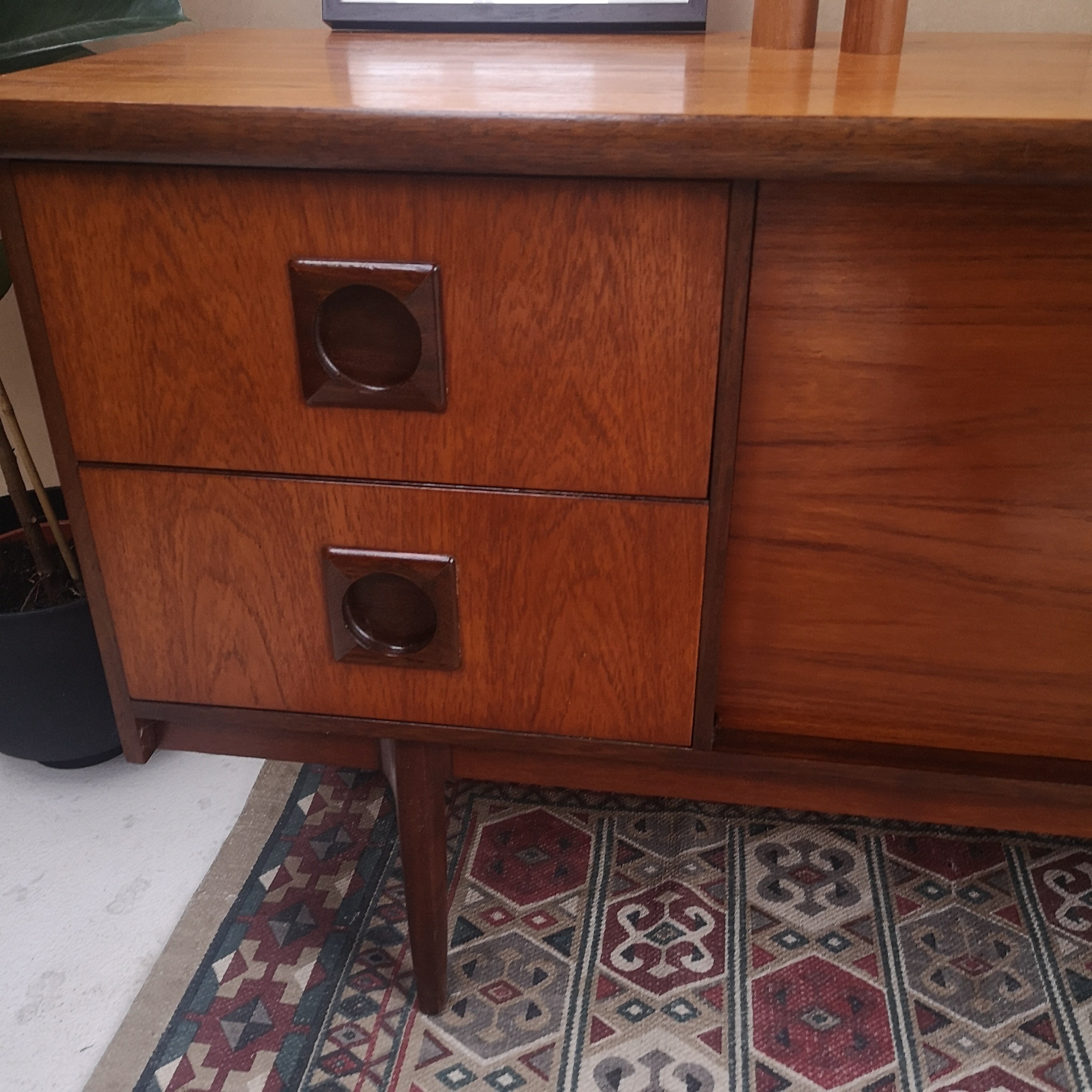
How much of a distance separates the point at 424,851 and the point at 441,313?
0.37 metres

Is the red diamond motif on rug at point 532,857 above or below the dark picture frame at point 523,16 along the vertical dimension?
below

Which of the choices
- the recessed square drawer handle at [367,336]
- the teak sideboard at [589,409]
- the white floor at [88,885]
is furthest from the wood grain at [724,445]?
the white floor at [88,885]

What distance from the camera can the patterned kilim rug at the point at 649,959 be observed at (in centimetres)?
72

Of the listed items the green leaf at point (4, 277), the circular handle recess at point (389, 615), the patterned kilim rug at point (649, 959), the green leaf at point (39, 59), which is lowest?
the patterned kilim rug at point (649, 959)

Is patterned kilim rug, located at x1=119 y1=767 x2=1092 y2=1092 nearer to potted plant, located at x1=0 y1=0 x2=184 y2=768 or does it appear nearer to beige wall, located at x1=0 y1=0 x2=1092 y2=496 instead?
potted plant, located at x1=0 y1=0 x2=184 y2=768

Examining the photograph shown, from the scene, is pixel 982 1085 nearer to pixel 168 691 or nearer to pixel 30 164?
pixel 168 691

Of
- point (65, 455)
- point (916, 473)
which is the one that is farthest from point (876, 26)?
point (65, 455)

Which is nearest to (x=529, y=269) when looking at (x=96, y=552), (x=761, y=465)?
(x=761, y=465)

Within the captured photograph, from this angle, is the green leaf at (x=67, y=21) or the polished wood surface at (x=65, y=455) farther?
the green leaf at (x=67, y=21)

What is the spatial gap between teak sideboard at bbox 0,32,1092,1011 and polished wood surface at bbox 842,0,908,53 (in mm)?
29

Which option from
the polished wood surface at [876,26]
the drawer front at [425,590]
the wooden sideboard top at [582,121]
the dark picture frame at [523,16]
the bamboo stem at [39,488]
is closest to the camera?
the wooden sideboard top at [582,121]

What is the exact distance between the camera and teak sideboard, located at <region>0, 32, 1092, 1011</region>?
0.48 m

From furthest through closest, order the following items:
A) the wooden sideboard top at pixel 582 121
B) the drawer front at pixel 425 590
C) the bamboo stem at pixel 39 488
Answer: the bamboo stem at pixel 39 488
the drawer front at pixel 425 590
the wooden sideboard top at pixel 582 121

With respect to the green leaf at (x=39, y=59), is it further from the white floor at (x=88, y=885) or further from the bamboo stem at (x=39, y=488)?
the white floor at (x=88, y=885)
